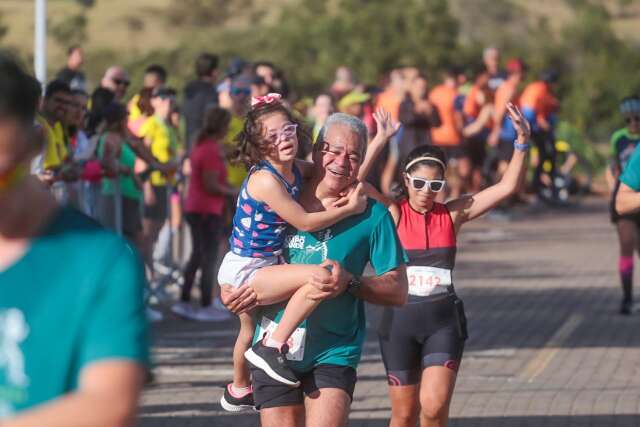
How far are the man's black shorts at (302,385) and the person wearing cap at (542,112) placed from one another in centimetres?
1648

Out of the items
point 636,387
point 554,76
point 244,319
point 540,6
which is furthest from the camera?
point 540,6

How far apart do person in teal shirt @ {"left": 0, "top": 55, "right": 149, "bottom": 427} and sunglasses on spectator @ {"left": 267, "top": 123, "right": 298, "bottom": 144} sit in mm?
3034

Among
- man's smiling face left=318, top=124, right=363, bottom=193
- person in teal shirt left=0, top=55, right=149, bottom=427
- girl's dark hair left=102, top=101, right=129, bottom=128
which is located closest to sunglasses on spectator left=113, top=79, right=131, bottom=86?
girl's dark hair left=102, top=101, right=129, bottom=128

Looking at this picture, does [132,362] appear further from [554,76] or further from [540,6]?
[540,6]

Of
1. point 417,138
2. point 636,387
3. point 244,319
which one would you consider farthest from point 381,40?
point 244,319

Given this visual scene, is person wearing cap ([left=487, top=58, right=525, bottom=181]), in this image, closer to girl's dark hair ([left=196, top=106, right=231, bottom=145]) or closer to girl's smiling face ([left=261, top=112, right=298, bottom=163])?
girl's dark hair ([left=196, top=106, right=231, bottom=145])

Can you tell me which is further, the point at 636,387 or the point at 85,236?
the point at 636,387

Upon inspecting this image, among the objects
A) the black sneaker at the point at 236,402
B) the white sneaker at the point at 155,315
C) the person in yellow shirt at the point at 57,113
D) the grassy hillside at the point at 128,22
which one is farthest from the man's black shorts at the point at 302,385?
the grassy hillside at the point at 128,22

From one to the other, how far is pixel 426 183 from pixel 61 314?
4.38 metres

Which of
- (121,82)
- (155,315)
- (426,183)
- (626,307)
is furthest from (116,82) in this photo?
(426,183)

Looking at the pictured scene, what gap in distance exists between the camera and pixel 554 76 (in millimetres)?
22781

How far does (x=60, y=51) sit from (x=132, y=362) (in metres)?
53.4

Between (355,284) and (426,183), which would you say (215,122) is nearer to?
(426,183)

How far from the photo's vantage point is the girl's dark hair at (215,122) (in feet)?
42.3
